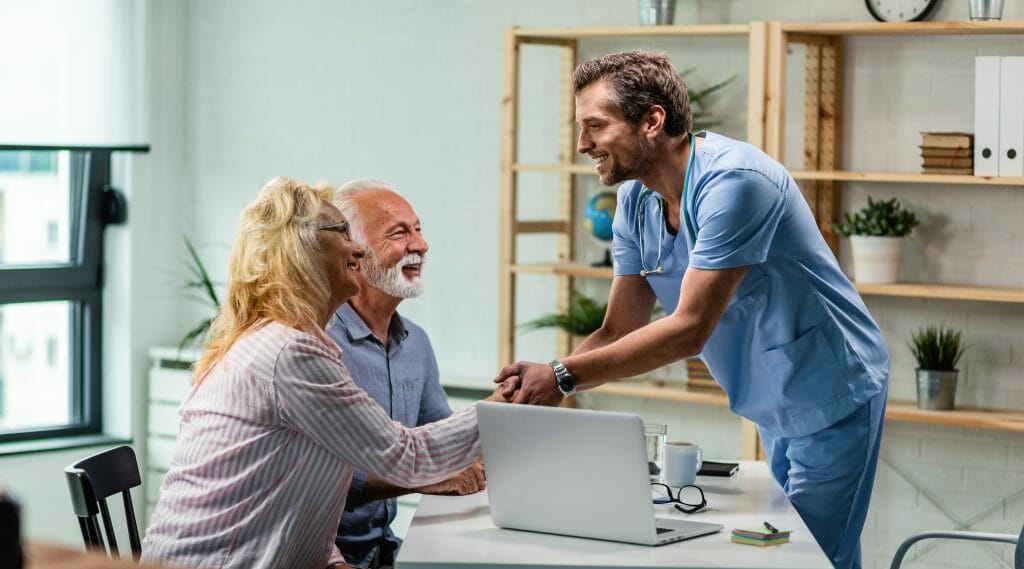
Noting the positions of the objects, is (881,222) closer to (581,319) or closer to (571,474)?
(581,319)

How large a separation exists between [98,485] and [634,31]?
2.33 metres

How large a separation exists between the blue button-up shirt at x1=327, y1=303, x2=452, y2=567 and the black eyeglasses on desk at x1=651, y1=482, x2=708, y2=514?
58 centimetres

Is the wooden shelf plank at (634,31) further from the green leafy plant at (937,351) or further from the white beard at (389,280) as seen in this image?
the white beard at (389,280)

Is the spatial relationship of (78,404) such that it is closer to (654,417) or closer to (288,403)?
(654,417)

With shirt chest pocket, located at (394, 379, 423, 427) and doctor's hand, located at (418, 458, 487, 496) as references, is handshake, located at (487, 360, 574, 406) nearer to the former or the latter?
doctor's hand, located at (418, 458, 487, 496)

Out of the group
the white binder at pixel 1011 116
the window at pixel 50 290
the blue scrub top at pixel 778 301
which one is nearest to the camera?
the blue scrub top at pixel 778 301

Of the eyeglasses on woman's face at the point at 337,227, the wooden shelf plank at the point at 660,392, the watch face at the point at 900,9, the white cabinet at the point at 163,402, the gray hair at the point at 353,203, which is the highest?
the watch face at the point at 900,9

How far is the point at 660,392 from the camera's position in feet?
13.8

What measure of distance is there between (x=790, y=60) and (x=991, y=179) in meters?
0.83

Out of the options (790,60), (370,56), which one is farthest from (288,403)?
(370,56)

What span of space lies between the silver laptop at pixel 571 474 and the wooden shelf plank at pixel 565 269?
2106 millimetres

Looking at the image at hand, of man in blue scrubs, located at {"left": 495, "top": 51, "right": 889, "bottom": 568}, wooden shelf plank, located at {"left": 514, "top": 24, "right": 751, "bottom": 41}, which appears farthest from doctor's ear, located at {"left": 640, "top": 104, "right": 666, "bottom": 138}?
wooden shelf plank, located at {"left": 514, "top": 24, "right": 751, "bottom": 41}

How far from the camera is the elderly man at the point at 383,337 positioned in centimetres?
270

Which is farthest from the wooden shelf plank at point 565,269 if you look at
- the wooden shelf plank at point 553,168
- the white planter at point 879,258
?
the white planter at point 879,258
